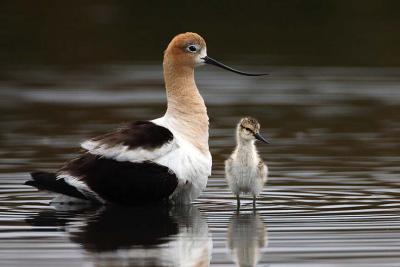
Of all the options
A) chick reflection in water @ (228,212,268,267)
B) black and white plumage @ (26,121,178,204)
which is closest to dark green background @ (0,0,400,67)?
black and white plumage @ (26,121,178,204)

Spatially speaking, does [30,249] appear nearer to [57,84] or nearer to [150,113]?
[150,113]

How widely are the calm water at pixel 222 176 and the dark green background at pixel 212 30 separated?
105 inches

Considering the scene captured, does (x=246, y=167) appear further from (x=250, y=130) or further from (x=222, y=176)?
(x=222, y=176)

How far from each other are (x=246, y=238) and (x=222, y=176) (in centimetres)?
347

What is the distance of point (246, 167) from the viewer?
41.9ft

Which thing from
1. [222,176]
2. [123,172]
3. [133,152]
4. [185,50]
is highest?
[185,50]

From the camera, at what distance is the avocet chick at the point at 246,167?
12.7m

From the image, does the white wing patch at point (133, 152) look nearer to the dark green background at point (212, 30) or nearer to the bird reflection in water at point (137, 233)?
the bird reflection in water at point (137, 233)

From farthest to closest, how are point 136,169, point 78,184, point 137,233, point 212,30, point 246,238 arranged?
1. point 212,30
2. point 78,184
3. point 136,169
4. point 137,233
5. point 246,238

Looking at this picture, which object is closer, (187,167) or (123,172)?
(123,172)

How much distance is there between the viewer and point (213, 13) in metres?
32.9

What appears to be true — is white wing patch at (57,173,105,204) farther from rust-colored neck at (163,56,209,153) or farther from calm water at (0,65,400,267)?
rust-colored neck at (163,56,209,153)

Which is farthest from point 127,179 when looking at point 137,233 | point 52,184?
point 137,233

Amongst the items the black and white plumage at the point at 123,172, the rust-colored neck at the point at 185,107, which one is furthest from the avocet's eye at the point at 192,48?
the black and white plumage at the point at 123,172
